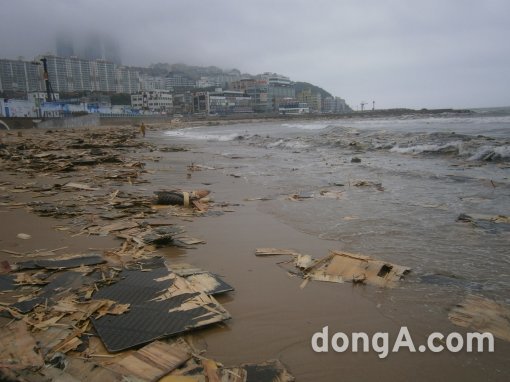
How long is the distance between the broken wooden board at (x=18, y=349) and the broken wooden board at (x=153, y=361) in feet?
1.37

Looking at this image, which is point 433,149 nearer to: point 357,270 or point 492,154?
point 492,154

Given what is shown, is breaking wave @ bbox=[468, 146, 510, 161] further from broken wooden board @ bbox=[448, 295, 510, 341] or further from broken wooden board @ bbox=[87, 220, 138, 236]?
broken wooden board @ bbox=[87, 220, 138, 236]

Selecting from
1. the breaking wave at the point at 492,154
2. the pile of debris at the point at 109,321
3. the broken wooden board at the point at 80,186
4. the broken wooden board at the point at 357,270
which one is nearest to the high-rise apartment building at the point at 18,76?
the broken wooden board at the point at 80,186

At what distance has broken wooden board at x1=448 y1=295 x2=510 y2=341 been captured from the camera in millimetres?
2703

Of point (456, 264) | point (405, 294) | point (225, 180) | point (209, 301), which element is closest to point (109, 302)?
point (209, 301)

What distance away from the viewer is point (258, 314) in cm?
293

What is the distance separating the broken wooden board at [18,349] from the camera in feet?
6.55

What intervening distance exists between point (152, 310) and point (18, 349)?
2.94 feet

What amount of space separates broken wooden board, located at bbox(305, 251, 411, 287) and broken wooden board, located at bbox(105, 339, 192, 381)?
167cm

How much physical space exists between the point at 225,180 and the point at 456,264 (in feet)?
21.9

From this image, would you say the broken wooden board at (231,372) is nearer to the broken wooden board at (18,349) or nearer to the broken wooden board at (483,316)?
the broken wooden board at (18,349)

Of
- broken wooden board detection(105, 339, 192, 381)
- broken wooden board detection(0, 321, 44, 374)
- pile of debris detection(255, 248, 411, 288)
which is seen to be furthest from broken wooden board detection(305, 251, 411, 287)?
broken wooden board detection(0, 321, 44, 374)

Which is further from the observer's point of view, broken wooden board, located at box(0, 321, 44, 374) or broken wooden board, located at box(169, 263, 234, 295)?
broken wooden board, located at box(169, 263, 234, 295)

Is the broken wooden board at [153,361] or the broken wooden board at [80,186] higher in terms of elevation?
the broken wooden board at [80,186]
